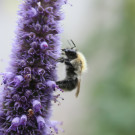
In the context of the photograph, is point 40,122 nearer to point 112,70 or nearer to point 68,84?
point 68,84

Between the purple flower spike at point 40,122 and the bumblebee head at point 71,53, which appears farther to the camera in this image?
the bumblebee head at point 71,53

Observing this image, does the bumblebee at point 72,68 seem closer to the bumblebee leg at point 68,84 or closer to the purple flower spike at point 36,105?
the bumblebee leg at point 68,84

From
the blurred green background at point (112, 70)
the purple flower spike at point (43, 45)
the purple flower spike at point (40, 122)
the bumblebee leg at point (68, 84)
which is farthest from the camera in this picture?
the blurred green background at point (112, 70)

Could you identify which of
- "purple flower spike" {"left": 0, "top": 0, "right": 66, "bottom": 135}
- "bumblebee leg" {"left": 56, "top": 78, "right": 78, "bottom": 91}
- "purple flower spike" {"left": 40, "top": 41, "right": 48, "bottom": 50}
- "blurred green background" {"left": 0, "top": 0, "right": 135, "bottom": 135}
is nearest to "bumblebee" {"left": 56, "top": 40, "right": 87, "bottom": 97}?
"bumblebee leg" {"left": 56, "top": 78, "right": 78, "bottom": 91}

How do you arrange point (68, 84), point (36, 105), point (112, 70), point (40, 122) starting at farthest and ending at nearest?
point (112, 70) → point (68, 84) → point (40, 122) → point (36, 105)

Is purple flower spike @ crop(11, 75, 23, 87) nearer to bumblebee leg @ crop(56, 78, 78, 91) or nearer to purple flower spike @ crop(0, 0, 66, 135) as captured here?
purple flower spike @ crop(0, 0, 66, 135)

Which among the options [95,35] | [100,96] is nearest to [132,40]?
[95,35]

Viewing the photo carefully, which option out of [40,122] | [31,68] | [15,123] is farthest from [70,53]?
[15,123]

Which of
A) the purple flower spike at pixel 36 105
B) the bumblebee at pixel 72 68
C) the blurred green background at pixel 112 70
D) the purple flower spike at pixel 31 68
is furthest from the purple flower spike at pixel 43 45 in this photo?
the blurred green background at pixel 112 70
